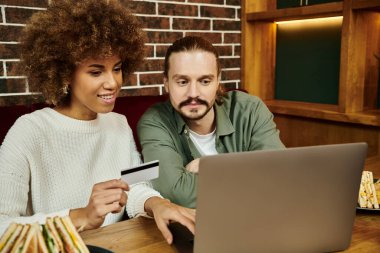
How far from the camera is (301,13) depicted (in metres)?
2.42

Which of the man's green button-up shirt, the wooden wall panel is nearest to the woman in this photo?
the man's green button-up shirt

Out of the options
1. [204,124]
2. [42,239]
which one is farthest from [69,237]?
[204,124]

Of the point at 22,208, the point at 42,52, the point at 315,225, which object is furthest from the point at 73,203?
the point at 315,225

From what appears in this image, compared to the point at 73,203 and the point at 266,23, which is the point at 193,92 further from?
the point at 266,23

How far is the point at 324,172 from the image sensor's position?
805mm

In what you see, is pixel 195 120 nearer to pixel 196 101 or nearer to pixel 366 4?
pixel 196 101

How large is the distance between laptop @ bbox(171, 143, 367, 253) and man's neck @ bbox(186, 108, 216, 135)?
34.9 inches

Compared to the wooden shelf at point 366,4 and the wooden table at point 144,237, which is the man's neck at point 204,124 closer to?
the wooden table at point 144,237

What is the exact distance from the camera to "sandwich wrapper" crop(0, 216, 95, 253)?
652 millimetres

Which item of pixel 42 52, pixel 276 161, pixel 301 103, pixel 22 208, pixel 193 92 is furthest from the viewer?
pixel 301 103

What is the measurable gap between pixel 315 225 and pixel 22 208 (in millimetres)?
830

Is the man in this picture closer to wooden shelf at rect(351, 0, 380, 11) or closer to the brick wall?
the brick wall

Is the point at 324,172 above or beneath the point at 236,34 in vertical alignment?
beneath

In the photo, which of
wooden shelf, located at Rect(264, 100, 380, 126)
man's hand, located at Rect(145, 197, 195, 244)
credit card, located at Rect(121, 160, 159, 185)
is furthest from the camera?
wooden shelf, located at Rect(264, 100, 380, 126)
